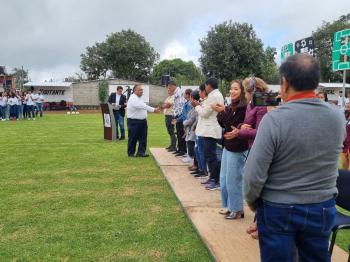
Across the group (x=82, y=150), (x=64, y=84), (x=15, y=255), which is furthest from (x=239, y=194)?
(x=64, y=84)

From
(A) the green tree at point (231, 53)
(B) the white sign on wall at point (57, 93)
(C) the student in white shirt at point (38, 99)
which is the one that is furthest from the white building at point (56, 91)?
(C) the student in white shirt at point (38, 99)

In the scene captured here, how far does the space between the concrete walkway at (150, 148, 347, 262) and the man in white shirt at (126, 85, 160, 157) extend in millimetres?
3216

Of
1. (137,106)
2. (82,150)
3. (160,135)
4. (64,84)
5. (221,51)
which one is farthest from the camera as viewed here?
(64,84)

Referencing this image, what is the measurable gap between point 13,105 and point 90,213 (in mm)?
23775

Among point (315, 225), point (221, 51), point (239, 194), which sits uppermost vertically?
point (221, 51)

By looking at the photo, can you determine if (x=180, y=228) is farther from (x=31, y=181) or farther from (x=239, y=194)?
(x=31, y=181)

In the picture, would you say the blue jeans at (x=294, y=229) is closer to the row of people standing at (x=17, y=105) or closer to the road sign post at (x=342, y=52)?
the road sign post at (x=342, y=52)

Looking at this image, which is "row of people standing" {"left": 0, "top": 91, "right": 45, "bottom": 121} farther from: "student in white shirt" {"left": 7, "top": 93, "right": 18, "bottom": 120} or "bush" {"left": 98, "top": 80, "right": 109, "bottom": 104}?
"bush" {"left": 98, "top": 80, "right": 109, "bottom": 104}

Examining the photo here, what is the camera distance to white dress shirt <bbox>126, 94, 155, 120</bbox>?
37.0ft

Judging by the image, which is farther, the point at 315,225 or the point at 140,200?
the point at 140,200

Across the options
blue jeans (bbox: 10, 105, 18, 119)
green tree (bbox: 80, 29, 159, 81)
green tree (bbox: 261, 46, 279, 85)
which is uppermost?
green tree (bbox: 80, 29, 159, 81)

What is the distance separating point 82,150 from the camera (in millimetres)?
12844

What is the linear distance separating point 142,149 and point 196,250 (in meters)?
7.03

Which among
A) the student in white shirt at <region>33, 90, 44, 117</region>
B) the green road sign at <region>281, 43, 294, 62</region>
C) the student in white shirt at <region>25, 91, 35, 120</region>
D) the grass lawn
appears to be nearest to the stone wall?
the student in white shirt at <region>33, 90, 44, 117</region>
